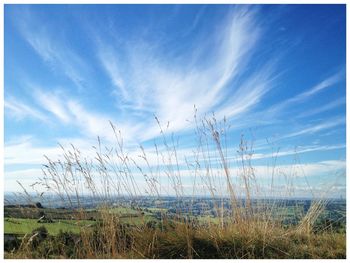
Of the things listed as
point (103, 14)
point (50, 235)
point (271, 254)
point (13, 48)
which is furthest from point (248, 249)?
point (13, 48)

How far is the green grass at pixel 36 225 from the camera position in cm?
309

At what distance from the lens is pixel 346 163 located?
3330mm

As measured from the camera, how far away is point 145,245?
9.70ft

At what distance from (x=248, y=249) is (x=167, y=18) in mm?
2080

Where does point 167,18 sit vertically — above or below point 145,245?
above

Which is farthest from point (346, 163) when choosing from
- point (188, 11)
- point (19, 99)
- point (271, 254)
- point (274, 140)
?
point (19, 99)

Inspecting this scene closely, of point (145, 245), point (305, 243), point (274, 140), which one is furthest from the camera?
point (274, 140)

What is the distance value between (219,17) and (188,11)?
0.29 metres

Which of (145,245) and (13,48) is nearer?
(145,245)

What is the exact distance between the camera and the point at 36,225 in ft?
10.6

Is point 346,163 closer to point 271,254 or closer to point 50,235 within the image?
point 271,254

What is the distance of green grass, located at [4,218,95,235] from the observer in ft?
10.1

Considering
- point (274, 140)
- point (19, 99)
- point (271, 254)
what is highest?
point (19, 99)

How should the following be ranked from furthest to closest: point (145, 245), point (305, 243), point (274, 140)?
point (274, 140) → point (305, 243) → point (145, 245)
